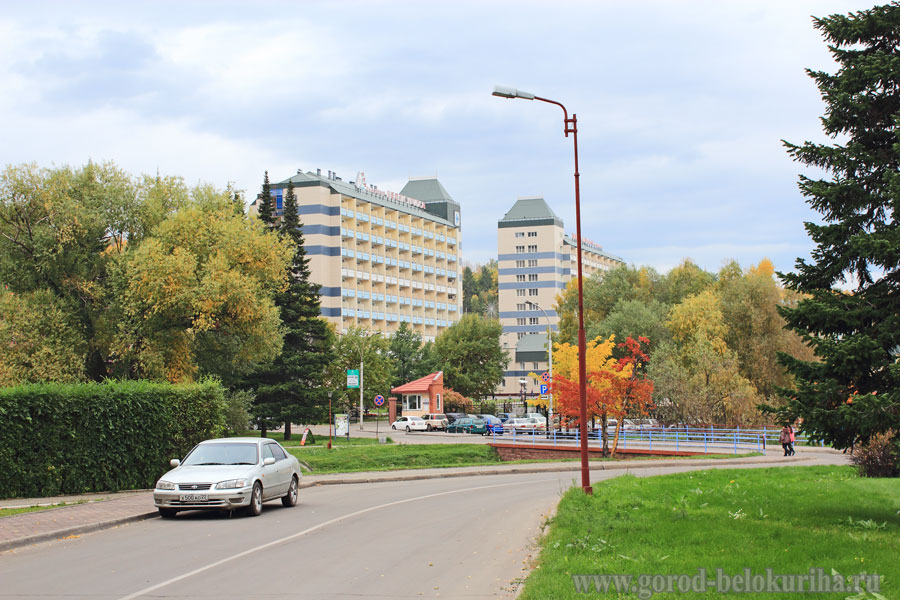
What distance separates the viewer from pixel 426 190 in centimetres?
14688

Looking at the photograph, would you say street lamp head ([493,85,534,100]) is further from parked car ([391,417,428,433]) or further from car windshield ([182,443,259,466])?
parked car ([391,417,428,433])

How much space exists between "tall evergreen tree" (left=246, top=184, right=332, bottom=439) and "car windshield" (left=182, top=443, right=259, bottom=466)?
132 feet

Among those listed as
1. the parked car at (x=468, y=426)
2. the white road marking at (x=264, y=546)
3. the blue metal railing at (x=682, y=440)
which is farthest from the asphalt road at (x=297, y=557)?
the parked car at (x=468, y=426)

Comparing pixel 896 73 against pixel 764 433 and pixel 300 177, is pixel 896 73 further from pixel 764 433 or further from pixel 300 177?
pixel 300 177

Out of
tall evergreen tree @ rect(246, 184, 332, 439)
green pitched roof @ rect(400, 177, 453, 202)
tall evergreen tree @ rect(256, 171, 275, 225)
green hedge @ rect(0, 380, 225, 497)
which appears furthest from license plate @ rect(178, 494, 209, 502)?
green pitched roof @ rect(400, 177, 453, 202)

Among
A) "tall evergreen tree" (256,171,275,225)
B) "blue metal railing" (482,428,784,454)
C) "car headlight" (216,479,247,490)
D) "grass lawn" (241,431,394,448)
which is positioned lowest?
"grass lawn" (241,431,394,448)

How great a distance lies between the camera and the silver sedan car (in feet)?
55.3

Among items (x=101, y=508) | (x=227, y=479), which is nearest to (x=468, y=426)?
(x=101, y=508)

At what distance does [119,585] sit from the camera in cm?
997

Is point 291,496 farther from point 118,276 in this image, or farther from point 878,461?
point 118,276

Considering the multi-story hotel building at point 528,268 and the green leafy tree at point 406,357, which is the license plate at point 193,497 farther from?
the multi-story hotel building at point 528,268

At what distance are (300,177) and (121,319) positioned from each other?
80.0m

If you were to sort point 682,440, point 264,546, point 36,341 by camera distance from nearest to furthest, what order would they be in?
point 264,546 < point 36,341 < point 682,440

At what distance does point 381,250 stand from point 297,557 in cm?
11320
